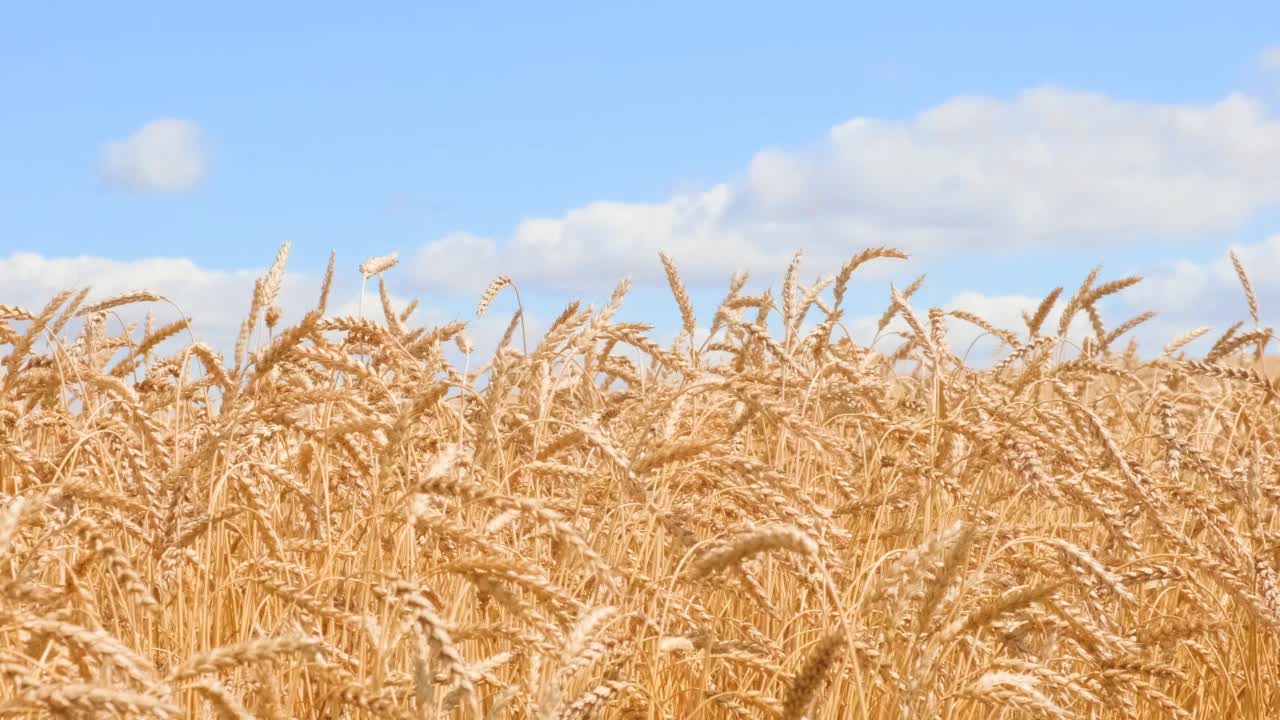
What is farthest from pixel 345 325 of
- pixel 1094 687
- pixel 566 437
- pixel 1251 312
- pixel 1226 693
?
pixel 1251 312

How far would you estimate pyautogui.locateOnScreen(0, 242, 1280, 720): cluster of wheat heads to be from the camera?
1.68 metres

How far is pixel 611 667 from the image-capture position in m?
2.04

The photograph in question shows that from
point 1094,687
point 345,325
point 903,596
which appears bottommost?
point 1094,687

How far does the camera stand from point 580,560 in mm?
1782

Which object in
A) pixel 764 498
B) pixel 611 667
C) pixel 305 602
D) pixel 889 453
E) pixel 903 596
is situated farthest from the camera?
pixel 889 453

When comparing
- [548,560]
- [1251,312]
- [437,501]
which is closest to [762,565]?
[548,560]

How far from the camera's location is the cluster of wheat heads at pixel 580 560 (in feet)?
5.52

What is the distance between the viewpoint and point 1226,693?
125 inches

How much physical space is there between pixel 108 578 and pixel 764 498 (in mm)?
1390

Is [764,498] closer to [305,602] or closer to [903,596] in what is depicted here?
[903,596]

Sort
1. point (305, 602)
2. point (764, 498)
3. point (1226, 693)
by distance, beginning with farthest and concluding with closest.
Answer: point (1226, 693)
point (764, 498)
point (305, 602)

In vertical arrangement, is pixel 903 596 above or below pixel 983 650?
above

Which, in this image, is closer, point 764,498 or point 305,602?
point 305,602

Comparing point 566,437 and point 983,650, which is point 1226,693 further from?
point 566,437
